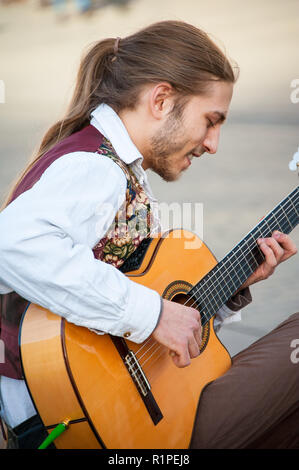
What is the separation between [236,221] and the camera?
131 inches

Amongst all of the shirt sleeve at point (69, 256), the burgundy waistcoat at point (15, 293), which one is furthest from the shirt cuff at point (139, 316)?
the burgundy waistcoat at point (15, 293)

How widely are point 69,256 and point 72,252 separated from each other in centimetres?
1

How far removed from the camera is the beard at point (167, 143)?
133cm

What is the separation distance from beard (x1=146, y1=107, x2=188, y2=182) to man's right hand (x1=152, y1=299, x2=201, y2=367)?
0.42 m

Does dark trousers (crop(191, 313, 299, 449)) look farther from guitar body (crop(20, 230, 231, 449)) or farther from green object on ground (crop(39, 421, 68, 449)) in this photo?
green object on ground (crop(39, 421, 68, 449))

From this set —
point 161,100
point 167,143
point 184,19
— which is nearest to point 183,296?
point 167,143

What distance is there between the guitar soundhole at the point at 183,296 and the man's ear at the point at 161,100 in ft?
1.40

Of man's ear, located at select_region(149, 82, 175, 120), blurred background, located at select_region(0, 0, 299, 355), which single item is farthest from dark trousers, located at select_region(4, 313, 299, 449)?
blurred background, located at select_region(0, 0, 299, 355)

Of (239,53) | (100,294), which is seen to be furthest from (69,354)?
(239,53)

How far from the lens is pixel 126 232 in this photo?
4.04 feet

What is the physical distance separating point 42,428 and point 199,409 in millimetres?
385

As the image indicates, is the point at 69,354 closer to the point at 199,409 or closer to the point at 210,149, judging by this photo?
the point at 199,409

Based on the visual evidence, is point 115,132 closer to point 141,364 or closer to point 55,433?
point 141,364

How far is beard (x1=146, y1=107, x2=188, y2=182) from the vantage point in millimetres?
1325
